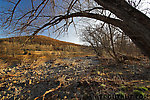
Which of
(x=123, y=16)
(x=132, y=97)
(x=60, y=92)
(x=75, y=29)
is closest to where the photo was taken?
(x=123, y=16)

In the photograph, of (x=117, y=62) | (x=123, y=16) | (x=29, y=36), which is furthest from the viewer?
(x=117, y=62)

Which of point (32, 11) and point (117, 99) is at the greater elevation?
point (32, 11)

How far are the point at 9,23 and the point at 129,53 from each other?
6.50m

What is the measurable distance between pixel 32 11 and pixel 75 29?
5.17ft

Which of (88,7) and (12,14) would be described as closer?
(12,14)

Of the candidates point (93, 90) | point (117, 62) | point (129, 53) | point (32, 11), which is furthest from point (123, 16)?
point (129, 53)

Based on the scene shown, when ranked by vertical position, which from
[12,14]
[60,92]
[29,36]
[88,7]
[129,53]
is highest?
[88,7]

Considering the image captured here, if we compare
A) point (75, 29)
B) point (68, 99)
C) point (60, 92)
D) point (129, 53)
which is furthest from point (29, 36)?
point (129, 53)

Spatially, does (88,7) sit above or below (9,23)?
above

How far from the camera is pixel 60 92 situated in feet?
5.50

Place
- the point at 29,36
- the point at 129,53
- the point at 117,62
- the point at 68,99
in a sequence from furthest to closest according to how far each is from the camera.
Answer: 1. the point at 129,53
2. the point at 117,62
3. the point at 29,36
4. the point at 68,99

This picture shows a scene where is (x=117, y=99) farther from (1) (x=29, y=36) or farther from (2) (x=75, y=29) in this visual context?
(1) (x=29, y=36)

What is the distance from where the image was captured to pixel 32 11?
2.20 m

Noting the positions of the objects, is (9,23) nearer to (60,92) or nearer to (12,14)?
(12,14)
